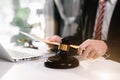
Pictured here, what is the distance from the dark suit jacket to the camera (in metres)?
1.18

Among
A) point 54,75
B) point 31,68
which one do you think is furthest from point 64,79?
point 31,68


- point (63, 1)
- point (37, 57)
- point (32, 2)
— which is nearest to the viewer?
point (37, 57)

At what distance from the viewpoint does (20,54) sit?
928 mm

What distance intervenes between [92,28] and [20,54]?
0.51 m

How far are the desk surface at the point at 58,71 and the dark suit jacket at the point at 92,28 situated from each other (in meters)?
→ 0.31

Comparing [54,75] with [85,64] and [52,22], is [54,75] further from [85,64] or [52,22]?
[52,22]

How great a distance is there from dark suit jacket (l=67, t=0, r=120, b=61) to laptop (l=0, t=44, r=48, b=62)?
0.30 m

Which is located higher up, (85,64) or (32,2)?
(32,2)

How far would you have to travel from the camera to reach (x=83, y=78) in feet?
2.30

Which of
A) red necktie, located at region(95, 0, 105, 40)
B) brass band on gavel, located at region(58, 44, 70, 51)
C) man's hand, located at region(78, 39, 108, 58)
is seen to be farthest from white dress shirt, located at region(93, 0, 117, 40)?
brass band on gavel, located at region(58, 44, 70, 51)

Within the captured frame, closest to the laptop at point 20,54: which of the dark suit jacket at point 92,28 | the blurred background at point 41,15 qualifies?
the dark suit jacket at point 92,28

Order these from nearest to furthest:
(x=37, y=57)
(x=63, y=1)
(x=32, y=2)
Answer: (x=37, y=57)
(x=32, y=2)
(x=63, y=1)

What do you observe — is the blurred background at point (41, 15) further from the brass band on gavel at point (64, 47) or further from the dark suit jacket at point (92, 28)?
the brass band on gavel at point (64, 47)

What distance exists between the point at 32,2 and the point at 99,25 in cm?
82
